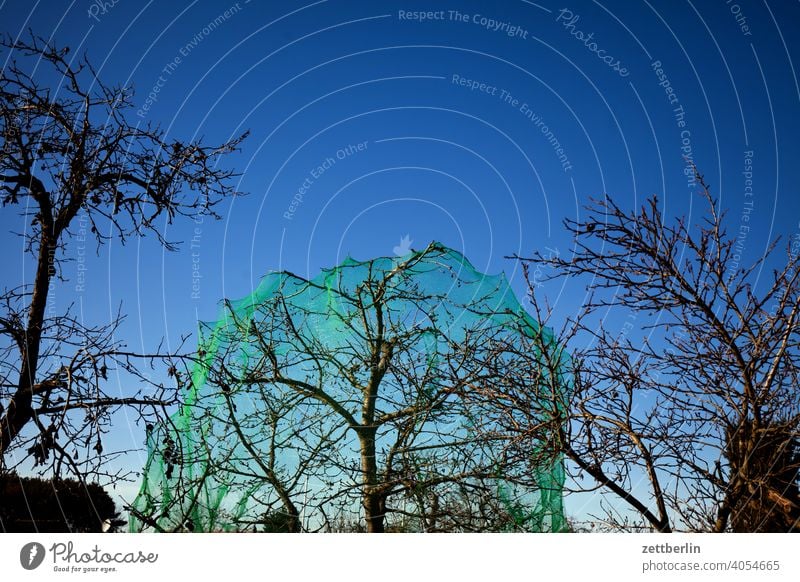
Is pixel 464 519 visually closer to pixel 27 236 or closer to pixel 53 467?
pixel 53 467

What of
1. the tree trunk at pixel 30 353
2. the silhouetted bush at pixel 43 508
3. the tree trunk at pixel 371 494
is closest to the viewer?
the tree trunk at pixel 30 353

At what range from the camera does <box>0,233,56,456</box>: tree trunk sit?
3.14 m

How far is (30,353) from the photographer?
329 centimetres


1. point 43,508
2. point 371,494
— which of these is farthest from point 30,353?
point 371,494
